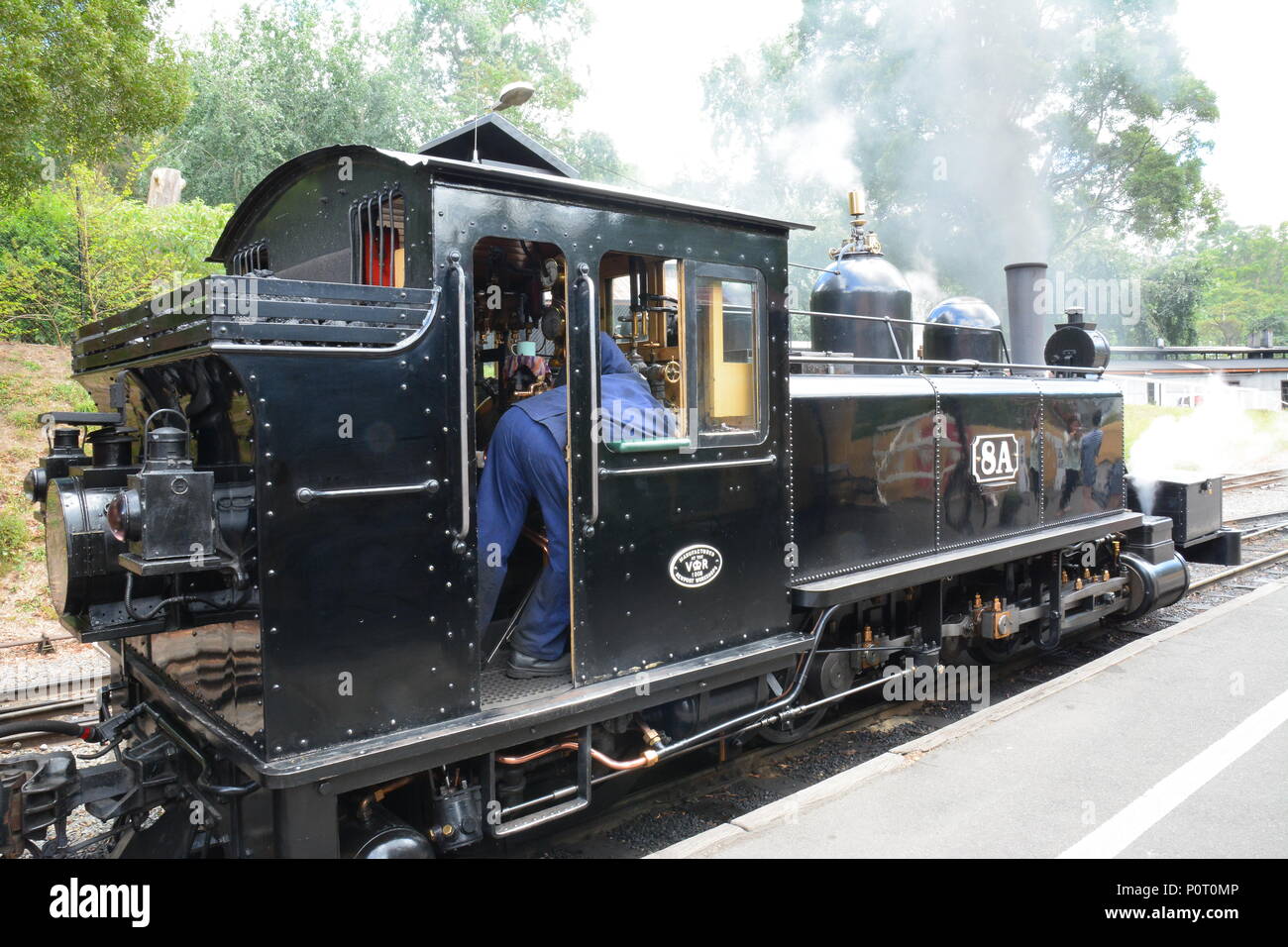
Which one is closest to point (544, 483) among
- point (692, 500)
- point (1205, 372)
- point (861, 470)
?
point (692, 500)

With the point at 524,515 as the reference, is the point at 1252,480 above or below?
below

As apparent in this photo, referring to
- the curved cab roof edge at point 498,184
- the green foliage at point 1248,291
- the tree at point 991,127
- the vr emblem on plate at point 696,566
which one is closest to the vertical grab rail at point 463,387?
the curved cab roof edge at point 498,184

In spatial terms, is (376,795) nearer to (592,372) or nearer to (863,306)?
(592,372)

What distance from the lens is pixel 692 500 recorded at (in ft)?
12.7

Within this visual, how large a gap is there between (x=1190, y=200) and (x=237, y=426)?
33852mm

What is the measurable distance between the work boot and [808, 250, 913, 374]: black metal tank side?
3.70 meters

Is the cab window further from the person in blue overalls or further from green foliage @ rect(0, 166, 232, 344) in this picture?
green foliage @ rect(0, 166, 232, 344)

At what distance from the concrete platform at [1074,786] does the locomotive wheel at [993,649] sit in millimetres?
992

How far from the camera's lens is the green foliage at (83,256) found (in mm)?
12883

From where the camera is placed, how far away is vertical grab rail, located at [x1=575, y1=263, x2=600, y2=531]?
3.43m

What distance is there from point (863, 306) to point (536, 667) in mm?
4209

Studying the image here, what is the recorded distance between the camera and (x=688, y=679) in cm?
381

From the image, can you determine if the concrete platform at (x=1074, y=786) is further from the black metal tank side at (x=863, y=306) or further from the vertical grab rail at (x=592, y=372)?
the black metal tank side at (x=863, y=306)
